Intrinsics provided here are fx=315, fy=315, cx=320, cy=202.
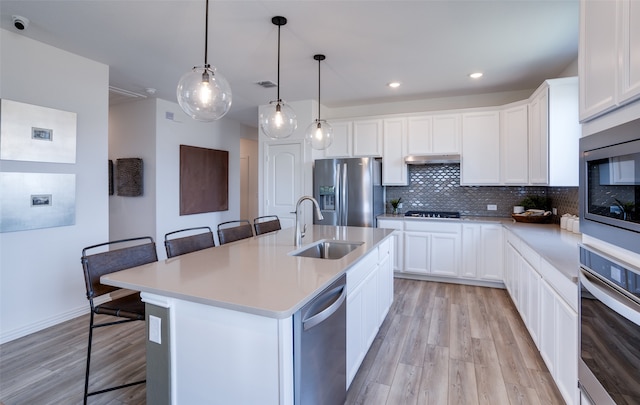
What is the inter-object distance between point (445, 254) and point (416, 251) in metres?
0.36

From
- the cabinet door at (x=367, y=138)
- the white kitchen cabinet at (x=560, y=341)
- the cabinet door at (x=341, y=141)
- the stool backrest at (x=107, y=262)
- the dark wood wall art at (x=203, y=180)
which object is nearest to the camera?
the white kitchen cabinet at (x=560, y=341)

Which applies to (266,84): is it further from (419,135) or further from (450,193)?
(450,193)

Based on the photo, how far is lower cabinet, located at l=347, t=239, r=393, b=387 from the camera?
1.92 meters

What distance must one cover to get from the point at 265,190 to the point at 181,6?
297 centimetres

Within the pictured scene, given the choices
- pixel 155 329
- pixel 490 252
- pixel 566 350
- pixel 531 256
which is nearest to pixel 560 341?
pixel 566 350

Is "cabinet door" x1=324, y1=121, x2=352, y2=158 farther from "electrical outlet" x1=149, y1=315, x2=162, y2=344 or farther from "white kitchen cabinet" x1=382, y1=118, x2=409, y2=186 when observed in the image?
"electrical outlet" x1=149, y1=315, x2=162, y2=344

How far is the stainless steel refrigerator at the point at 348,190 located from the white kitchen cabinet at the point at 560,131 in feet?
6.41

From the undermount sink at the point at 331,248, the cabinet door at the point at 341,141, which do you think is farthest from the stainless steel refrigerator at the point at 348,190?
the undermount sink at the point at 331,248

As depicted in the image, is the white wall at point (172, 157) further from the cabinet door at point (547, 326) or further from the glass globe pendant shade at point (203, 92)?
the cabinet door at point (547, 326)

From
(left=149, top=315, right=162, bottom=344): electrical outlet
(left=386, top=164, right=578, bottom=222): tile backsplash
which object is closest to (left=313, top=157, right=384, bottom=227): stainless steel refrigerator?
(left=386, top=164, right=578, bottom=222): tile backsplash

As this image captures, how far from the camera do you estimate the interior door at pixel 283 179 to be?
4773mm

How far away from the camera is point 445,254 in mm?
4090

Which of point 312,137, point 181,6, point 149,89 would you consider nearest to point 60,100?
point 149,89

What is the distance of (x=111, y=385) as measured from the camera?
6.75 ft
